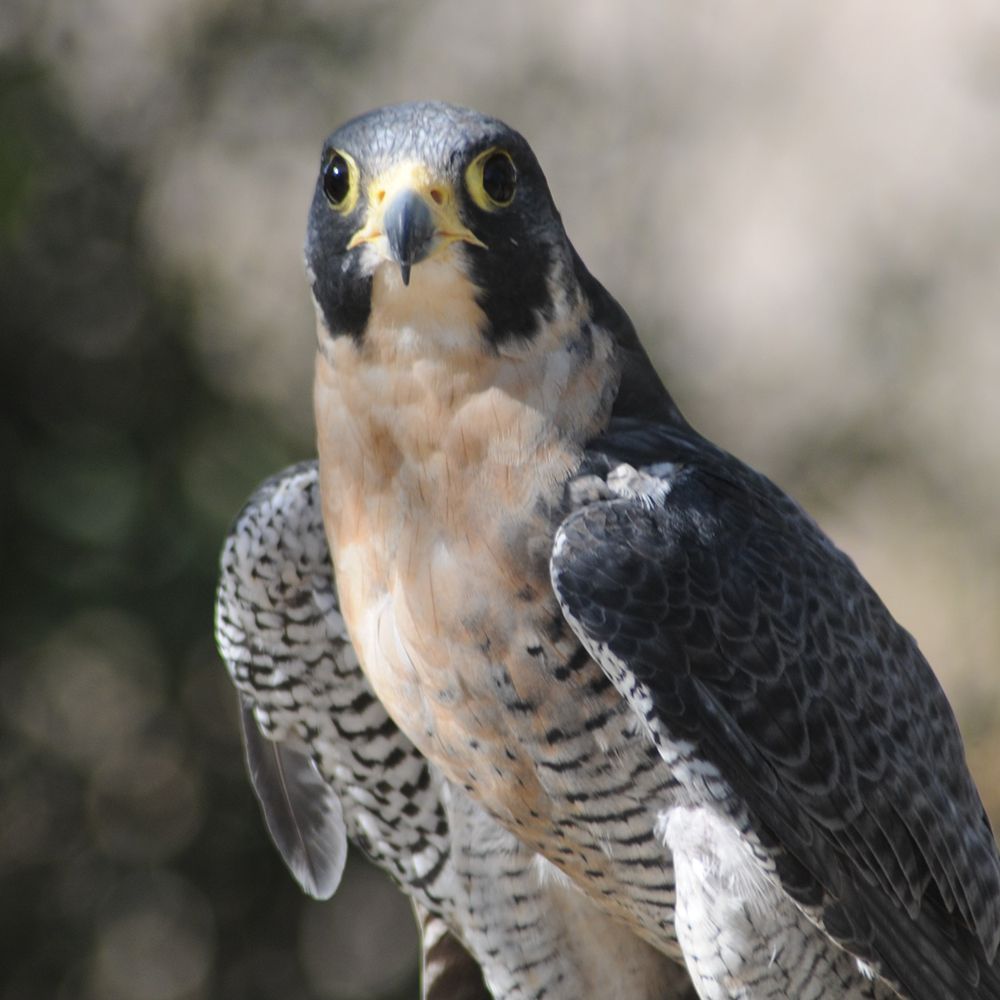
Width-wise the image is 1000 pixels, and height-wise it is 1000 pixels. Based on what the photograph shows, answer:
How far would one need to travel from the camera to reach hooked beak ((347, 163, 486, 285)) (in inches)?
75.2

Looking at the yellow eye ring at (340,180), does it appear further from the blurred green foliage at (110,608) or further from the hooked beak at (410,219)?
the blurred green foliage at (110,608)

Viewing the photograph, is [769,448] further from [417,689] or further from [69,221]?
[417,689]

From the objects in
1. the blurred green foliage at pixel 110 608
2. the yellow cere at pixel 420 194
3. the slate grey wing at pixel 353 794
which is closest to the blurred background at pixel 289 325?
the blurred green foliage at pixel 110 608

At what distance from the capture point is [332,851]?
9.04ft

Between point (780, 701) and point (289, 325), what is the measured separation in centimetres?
278

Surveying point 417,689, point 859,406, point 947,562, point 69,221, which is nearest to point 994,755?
point 947,562

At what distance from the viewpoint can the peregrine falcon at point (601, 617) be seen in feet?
6.50

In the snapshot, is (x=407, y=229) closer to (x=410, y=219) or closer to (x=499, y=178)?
(x=410, y=219)

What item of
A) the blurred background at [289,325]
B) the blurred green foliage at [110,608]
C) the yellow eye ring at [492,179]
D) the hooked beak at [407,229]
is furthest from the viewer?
the blurred background at [289,325]

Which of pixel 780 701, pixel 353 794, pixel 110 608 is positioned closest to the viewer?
pixel 780 701

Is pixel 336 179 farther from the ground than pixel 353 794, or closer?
farther from the ground

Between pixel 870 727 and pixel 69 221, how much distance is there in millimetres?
2903

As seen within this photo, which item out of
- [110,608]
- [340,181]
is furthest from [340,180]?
[110,608]

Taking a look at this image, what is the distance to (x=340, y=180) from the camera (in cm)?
208
